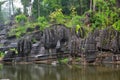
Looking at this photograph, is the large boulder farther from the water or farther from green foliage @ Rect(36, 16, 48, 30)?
the water

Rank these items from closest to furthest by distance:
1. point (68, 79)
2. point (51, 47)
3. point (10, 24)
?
point (68, 79) → point (51, 47) → point (10, 24)

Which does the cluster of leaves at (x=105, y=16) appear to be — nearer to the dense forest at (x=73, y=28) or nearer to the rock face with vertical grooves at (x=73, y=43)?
the dense forest at (x=73, y=28)

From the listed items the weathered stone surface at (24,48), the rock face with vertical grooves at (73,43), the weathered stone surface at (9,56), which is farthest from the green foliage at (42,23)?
the weathered stone surface at (9,56)

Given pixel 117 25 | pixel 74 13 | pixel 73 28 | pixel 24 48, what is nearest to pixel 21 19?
pixel 74 13

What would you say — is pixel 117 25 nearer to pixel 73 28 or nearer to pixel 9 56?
pixel 73 28

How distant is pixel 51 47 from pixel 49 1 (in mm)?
18119

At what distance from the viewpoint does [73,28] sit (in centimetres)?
4022

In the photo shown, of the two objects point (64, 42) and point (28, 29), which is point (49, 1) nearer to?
point (28, 29)

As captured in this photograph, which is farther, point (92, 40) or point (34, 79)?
point (92, 40)

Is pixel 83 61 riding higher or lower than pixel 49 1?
lower

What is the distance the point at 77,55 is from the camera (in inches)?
1436

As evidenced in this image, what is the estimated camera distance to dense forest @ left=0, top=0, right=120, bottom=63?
1383 inches

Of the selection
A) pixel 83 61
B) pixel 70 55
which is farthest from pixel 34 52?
pixel 83 61

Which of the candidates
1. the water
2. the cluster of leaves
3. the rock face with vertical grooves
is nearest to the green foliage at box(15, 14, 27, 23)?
the rock face with vertical grooves
